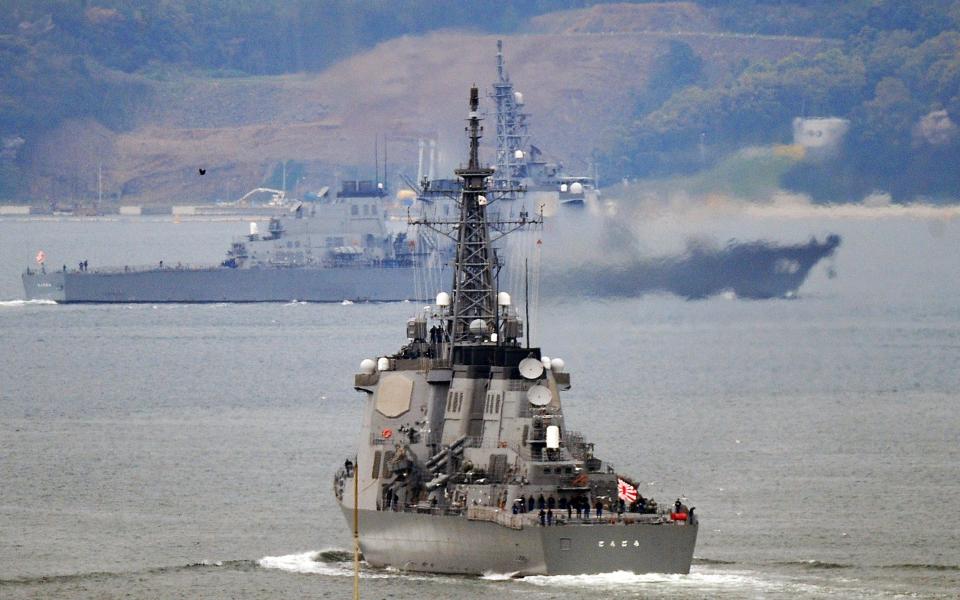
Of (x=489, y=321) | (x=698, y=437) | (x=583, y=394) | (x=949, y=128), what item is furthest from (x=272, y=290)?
(x=489, y=321)

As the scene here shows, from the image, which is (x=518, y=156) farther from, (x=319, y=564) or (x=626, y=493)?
(x=626, y=493)

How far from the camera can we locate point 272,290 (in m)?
152

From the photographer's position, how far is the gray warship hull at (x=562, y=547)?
44.0 meters

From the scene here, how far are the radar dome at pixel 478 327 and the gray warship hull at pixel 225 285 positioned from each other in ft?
321

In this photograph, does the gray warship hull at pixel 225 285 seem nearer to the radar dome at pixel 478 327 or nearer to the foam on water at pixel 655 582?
the radar dome at pixel 478 327

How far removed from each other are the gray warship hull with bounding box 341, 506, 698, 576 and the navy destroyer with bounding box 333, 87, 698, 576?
19 millimetres

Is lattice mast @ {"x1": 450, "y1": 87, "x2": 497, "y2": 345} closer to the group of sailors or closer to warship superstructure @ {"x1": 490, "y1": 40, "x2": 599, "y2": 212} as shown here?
the group of sailors

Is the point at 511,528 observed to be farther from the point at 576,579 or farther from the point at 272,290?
the point at 272,290

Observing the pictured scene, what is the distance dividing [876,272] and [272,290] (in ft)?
156

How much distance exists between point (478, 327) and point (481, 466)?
15.2ft

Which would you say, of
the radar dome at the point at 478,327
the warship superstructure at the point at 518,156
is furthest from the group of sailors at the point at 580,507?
the warship superstructure at the point at 518,156

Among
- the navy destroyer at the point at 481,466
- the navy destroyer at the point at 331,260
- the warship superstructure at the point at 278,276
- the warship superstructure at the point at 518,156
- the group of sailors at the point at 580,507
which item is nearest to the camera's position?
the navy destroyer at the point at 481,466

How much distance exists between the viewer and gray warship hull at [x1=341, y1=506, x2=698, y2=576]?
144 feet

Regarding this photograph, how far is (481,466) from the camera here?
4750 centimetres
